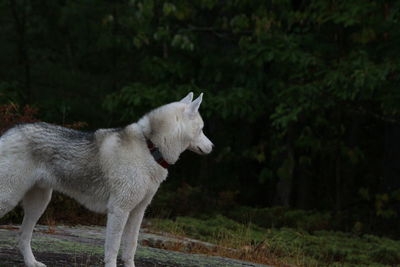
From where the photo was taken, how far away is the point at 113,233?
6.80 metres

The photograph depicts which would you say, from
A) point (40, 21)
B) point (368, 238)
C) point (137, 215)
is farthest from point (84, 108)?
point (137, 215)

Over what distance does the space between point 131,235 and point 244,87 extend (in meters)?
10.6

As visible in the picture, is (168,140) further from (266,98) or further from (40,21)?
(40,21)

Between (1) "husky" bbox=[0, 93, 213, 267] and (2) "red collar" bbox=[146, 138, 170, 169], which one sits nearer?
(1) "husky" bbox=[0, 93, 213, 267]

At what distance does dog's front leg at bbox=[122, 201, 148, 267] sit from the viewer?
716 centimetres

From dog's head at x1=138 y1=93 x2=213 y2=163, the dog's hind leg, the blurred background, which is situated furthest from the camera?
the blurred background

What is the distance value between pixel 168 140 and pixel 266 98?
1027cm

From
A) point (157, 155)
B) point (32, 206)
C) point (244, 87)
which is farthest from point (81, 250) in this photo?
point (244, 87)

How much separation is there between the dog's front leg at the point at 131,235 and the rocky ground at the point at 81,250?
0.35m

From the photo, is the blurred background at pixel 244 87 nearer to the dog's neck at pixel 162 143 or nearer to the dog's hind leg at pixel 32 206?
the dog's hind leg at pixel 32 206

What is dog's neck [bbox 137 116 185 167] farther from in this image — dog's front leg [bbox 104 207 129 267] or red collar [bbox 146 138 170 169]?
dog's front leg [bbox 104 207 129 267]

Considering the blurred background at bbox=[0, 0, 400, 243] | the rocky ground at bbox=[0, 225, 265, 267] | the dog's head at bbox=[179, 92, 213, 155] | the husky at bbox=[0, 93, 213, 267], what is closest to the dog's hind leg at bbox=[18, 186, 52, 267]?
the husky at bbox=[0, 93, 213, 267]

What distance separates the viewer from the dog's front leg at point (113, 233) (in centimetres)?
680

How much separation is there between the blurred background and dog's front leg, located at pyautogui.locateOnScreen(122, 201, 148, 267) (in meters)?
3.74
